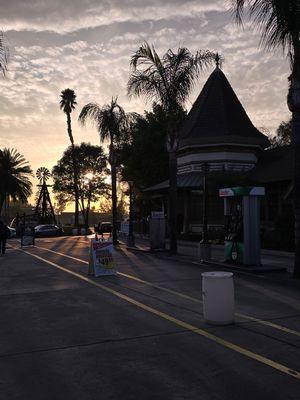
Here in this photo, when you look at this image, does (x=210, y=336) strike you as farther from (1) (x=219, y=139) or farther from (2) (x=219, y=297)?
(1) (x=219, y=139)

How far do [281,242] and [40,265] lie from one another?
36.5 feet

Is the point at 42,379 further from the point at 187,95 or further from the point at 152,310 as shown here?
the point at 187,95

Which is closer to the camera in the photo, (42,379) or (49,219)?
(42,379)

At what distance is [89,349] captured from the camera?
6.95 metres

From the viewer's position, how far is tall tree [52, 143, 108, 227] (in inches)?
2857

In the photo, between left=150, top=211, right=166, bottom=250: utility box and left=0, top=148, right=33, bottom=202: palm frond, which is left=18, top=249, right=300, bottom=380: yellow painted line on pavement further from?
left=0, top=148, right=33, bottom=202: palm frond

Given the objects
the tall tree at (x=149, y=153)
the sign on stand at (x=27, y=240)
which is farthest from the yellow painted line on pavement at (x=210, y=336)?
the tall tree at (x=149, y=153)

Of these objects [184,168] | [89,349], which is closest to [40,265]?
[89,349]

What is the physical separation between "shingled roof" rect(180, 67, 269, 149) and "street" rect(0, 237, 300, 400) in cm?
2104

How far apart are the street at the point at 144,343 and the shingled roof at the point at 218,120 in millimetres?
21043

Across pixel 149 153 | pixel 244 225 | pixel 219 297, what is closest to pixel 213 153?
pixel 149 153

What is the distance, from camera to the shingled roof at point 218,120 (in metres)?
33.3

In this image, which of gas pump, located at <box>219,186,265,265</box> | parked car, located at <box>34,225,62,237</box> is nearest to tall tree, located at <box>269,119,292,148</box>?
parked car, located at <box>34,225,62,237</box>

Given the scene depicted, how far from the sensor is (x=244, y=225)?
612 inches
